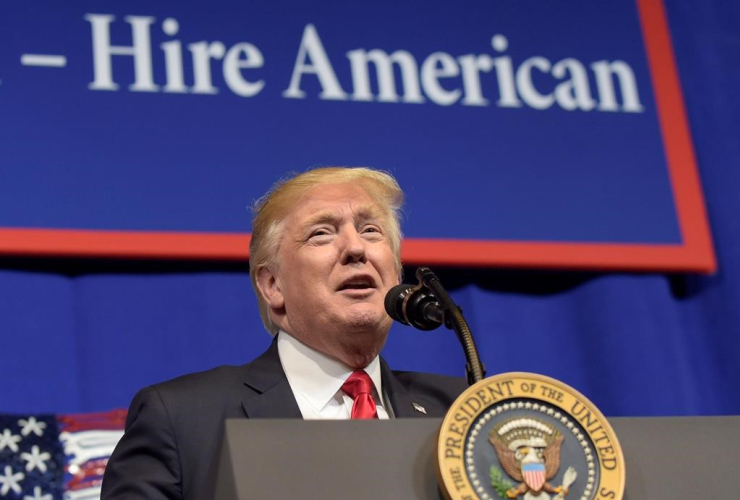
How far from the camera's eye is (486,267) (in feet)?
9.97

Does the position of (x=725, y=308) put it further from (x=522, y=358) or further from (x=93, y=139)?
(x=93, y=139)

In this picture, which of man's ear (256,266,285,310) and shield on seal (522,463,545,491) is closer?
shield on seal (522,463,545,491)

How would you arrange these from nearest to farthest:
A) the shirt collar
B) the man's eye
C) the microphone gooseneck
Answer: the microphone gooseneck < the shirt collar < the man's eye

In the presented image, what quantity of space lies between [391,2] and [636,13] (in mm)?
686

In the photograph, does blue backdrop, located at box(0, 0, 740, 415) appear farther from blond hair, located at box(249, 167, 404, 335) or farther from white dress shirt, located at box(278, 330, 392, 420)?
white dress shirt, located at box(278, 330, 392, 420)

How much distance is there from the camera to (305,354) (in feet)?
6.65

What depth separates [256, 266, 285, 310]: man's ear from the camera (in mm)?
2142

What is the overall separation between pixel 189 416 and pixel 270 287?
1.26ft

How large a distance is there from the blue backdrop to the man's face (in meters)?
0.67

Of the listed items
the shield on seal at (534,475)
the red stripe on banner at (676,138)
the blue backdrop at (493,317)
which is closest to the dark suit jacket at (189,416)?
the shield on seal at (534,475)

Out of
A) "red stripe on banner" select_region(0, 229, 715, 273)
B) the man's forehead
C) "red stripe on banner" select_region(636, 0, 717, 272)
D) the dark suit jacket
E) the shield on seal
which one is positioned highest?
"red stripe on banner" select_region(636, 0, 717, 272)

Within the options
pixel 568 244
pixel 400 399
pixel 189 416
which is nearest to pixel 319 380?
pixel 400 399

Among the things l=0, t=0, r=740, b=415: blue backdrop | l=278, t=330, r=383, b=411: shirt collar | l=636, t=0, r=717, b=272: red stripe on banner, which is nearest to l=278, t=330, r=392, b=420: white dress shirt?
l=278, t=330, r=383, b=411: shirt collar

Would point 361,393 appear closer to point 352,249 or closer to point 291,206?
point 352,249
